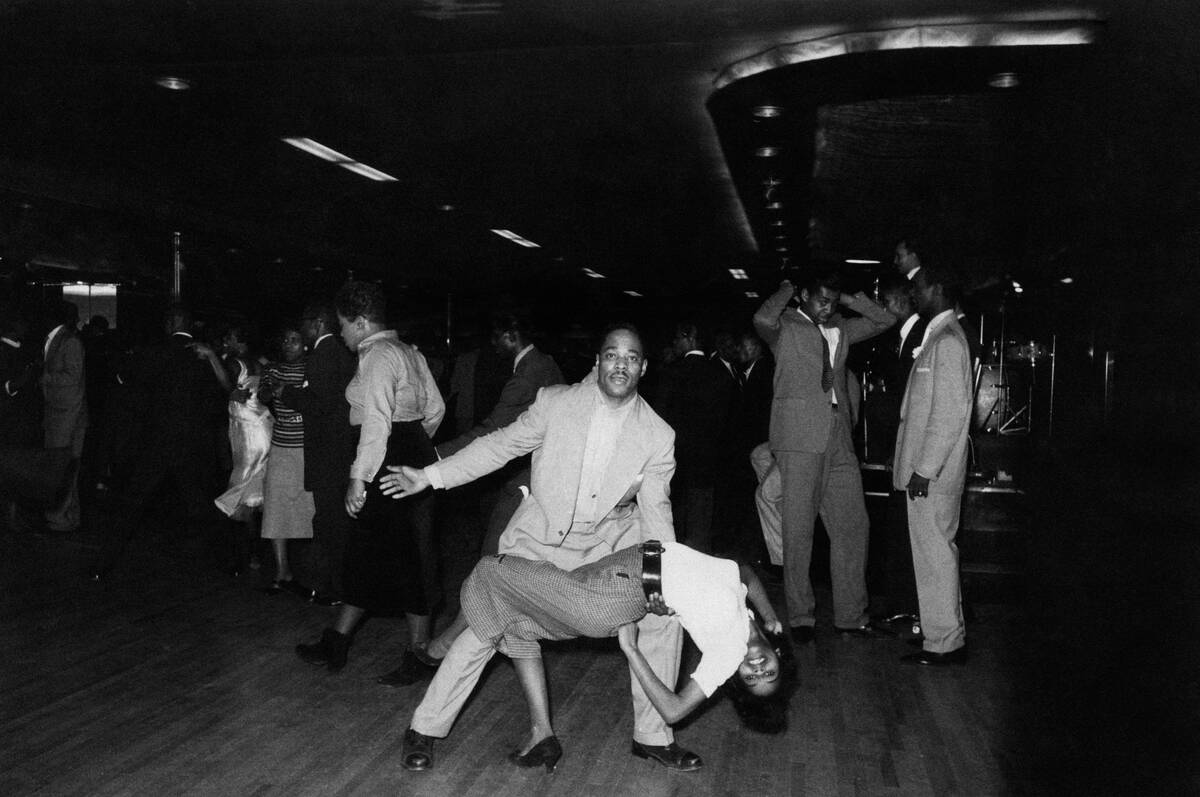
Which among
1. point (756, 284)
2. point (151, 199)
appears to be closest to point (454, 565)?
point (151, 199)

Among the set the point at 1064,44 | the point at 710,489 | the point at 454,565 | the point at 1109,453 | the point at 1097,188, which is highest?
the point at 1064,44

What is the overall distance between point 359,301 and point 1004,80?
343cm

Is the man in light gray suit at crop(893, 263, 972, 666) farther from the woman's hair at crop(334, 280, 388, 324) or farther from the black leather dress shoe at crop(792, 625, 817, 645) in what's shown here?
the woman's hair at crop(334, 280, 388, 324)

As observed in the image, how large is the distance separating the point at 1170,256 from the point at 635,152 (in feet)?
18.2

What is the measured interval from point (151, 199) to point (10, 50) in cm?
540

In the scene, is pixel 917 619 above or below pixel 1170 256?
below

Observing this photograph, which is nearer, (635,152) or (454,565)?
(454,565)

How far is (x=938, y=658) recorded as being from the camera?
17.1 ft

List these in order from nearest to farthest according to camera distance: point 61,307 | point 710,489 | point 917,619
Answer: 1. point 917,619
2. point 710,489
3. point 61,307

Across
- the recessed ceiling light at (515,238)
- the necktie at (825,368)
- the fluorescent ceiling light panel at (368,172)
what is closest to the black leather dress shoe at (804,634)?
the necktie at (825,368)

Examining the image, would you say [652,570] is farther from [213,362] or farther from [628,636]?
[213,362]

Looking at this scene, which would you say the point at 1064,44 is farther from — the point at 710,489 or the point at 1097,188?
the point at 710,489

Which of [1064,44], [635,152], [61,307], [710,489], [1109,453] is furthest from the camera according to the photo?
[635,152]

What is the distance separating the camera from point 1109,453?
Result: 4.65m
